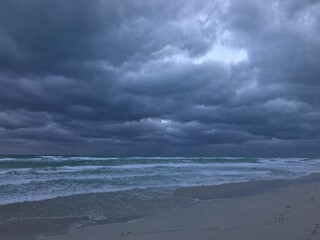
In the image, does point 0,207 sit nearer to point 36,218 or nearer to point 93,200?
point 36,218

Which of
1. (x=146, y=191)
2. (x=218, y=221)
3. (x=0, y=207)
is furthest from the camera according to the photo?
(x=146, y=191)

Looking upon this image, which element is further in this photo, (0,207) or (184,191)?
(184,191)

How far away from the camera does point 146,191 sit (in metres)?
16.1

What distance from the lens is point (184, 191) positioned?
1686cm

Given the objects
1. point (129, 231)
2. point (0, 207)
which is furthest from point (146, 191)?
point (129, 231)

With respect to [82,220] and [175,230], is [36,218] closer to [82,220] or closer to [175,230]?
[82,220]

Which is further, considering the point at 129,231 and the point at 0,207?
the point at 0,207

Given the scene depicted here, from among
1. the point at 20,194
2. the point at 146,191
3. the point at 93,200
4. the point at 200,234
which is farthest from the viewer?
the point at 146,191

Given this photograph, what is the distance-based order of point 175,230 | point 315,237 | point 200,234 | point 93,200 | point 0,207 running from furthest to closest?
point 93,200, point 0,207, point 175,230, point 200,234, point 315,237

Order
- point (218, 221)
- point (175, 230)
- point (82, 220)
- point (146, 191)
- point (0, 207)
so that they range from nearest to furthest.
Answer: point (175, 230)
point (218, 221)
point (82, 220)
point (0, 207)
point (146, 191)

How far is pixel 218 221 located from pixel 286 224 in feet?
5.81

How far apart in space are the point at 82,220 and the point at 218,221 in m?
3.92

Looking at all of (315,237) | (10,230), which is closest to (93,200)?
(10,230)

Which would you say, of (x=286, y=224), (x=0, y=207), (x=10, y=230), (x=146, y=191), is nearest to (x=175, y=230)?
(x=286, y=224)
